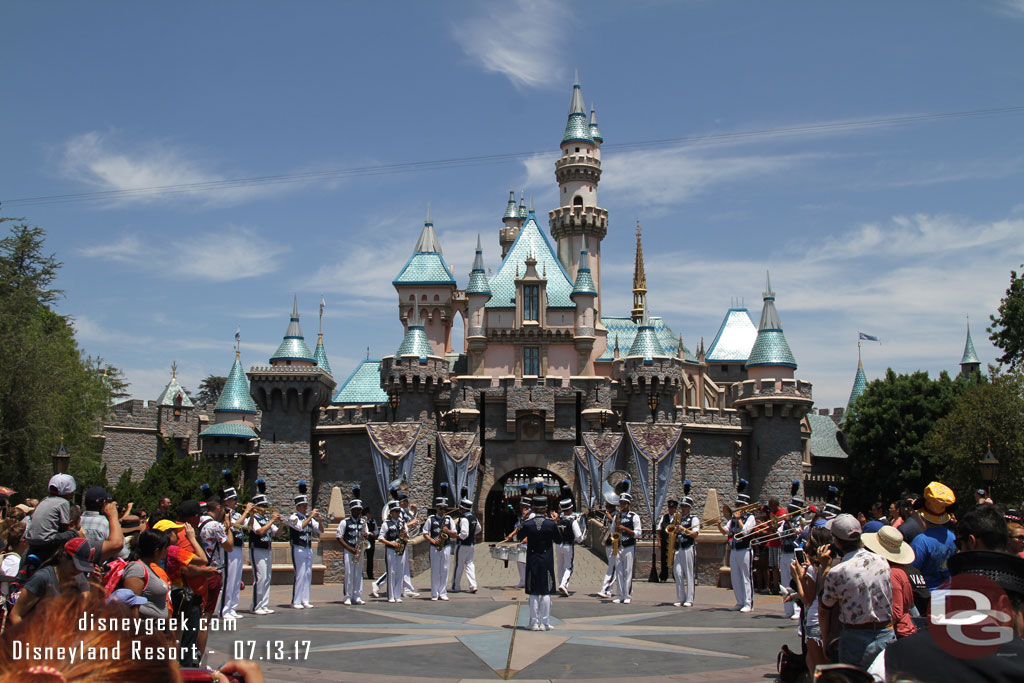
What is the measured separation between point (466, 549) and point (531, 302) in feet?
76.5

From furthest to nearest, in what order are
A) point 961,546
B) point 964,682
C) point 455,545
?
point 455,545 < point 961,546 < point 964,682

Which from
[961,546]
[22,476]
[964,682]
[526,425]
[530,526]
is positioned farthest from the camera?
[526,425]

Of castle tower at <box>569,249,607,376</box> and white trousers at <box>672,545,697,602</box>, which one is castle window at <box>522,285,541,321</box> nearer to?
castle tower at <box>569,249,607,376</box>

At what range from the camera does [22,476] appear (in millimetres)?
28156

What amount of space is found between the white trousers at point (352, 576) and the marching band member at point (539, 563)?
297cm

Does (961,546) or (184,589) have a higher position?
(961,546)

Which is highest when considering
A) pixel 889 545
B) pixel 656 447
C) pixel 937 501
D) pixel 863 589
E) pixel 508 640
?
pixel 656 447

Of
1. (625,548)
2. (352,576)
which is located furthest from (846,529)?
(352,576)

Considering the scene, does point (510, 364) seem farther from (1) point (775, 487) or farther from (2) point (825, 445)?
(2) point (825, 445)

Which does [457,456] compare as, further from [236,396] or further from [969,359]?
[969,359]

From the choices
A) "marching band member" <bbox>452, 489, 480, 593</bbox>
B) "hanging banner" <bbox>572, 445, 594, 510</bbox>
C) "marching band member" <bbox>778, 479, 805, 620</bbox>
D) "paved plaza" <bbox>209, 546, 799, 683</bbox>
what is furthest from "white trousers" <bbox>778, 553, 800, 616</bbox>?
"hanging banner" <bbox>572, 445, 594, 510</bbox>

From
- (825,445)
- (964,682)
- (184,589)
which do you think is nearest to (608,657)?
(184,589)

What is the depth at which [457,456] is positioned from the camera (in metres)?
32.1

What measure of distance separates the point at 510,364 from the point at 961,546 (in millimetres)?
33334
